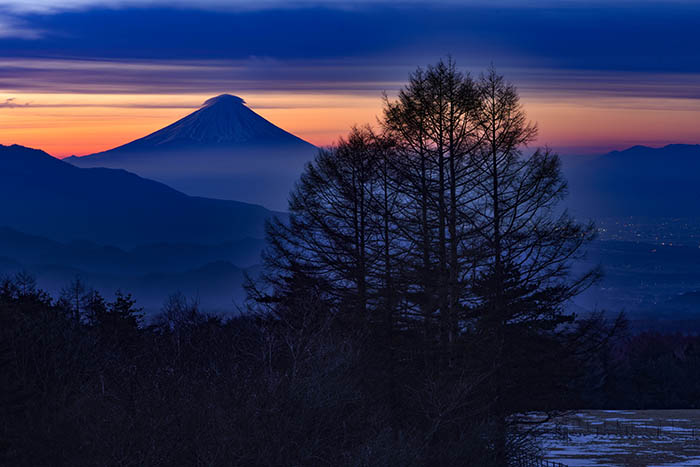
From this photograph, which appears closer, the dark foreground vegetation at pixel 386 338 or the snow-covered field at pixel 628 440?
the dark foreground vegetation at pixel 386 338

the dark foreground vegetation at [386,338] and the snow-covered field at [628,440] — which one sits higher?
the dark foreground vegetation at [386,338]

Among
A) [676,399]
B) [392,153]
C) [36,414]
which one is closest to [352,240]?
[392,153]

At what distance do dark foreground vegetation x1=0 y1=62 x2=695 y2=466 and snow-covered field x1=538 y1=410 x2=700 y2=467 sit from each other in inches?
287

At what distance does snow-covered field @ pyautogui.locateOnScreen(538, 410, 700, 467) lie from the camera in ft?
146

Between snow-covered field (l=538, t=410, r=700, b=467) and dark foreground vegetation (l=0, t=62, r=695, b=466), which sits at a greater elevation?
dark foreground vegetation (l=0, t=62, r=695, b=466)

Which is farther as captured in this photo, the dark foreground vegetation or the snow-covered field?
the snow-covered field

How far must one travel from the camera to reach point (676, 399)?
8638 cm

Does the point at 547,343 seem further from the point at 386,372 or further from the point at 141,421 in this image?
the point at 141,421

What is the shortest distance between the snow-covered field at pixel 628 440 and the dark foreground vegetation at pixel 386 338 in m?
7.30

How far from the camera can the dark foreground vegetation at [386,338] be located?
20094 mm

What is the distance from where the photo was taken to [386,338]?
29531mm

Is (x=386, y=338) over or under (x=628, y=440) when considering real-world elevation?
over

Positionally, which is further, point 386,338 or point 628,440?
point 628,440

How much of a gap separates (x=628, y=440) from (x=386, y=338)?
109 feet
